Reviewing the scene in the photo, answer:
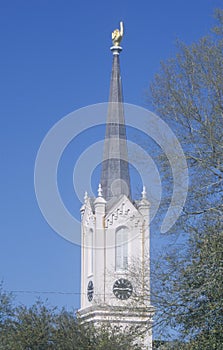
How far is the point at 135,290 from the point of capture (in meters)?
20.6

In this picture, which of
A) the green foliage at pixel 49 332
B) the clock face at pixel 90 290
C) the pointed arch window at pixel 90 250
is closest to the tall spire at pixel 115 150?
the pointed arch window at pixel 90 250

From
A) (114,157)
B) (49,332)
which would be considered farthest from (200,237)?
(114,157)

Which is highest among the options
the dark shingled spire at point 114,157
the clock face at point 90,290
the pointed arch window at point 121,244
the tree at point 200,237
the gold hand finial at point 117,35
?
the gold hand finial at point 117,35

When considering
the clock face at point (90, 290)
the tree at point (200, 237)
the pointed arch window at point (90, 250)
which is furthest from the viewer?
the pointed arch window at point (90, 250)

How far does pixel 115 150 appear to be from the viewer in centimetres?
6619

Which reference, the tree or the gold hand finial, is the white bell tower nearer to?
the gold hand finial

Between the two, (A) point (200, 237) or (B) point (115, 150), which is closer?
(A) point (200, 237)

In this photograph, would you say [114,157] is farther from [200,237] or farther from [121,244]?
[200,237]

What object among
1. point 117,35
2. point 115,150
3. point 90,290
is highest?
point 117,35

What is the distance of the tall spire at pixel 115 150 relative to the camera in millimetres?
66250

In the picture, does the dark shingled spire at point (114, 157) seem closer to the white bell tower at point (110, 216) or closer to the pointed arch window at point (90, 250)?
the white bell tower at point (110, 216)

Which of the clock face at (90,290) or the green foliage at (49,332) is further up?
the clock face at (90,290)

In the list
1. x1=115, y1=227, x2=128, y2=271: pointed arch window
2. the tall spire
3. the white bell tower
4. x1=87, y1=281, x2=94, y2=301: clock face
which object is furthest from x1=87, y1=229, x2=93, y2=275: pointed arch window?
the tall spire

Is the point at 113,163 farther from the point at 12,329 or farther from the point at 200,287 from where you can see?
the point at 200,287
